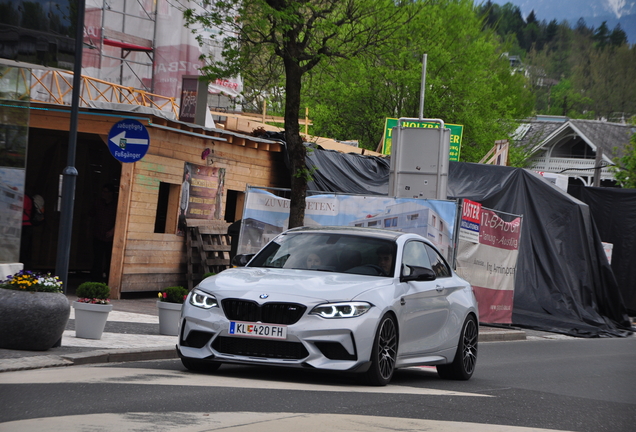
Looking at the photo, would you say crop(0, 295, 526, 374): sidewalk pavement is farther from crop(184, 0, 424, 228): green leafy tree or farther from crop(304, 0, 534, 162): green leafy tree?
crop(304, 0, 534, 162): green leafy tree

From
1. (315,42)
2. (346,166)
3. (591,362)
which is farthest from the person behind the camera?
(346,166)

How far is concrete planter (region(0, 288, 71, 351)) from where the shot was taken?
9852 millimetres

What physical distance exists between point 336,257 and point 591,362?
6.84 metres

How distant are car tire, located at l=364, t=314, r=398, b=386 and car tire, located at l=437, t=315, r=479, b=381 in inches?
68.6

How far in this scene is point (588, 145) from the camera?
Answer: 7425 cm

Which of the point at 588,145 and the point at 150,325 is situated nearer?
the point at 150,325

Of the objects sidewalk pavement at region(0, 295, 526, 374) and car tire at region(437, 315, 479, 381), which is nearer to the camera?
sidewalk pavement at region(0, 295, 526, 374)

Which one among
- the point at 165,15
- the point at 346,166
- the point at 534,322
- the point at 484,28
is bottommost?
the point at 534,322

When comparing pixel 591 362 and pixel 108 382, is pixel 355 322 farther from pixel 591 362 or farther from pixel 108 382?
pixel 591 362

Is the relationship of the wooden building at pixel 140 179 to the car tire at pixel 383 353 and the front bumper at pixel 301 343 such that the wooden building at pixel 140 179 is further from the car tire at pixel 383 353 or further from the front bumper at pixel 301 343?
the car tire at pixel 383 353

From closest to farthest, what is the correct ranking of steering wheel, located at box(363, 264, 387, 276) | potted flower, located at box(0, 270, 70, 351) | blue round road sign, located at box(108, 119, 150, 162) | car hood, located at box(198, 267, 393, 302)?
1. car hood, located at box(198, 267, 393, 302)
2. steering wheel, located at box(363, 264, 387, 276)
3. potted flower, located at box(0, 270, 70, 351)
4. blue round road sign, located at box(108, 119, 150, 162)

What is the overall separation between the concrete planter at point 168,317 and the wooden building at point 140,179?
18.4 ft

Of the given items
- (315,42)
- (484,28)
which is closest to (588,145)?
(484,28)

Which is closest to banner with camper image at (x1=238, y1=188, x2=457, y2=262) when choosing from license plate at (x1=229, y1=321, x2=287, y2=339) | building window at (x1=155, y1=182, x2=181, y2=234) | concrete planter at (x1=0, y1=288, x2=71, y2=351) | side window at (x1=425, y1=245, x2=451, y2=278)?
building window at (x1=155, y1=182, x2=181, y2=234)
